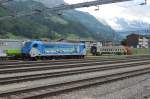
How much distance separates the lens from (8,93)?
46.5 ft

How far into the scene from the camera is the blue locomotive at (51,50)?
47969 millimetres

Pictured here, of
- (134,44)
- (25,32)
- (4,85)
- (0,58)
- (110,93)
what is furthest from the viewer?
(25,32)

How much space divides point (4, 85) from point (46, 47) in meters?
32.0

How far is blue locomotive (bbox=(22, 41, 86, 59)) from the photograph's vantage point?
157ft

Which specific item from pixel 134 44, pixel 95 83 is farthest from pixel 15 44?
pixel 134 44

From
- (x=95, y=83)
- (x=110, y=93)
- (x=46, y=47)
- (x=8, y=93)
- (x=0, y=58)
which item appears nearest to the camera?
(x=8, y=93)

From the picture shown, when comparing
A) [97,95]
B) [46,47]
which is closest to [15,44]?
[46,47]

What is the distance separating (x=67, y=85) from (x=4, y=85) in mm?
3063

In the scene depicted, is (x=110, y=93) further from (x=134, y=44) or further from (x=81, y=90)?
(x=134, y=44)

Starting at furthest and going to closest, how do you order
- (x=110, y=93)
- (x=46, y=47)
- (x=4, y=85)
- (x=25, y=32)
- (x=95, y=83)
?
(x=25, y=32)
(x=46, y=47)
(x=95, y=83)
(x=4, y=85)
(x=110, y=93)

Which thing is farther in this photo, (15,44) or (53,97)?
(15,44)

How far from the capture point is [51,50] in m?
50.1

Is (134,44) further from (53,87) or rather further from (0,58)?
(53,87)

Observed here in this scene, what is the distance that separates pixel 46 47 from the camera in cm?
4941
